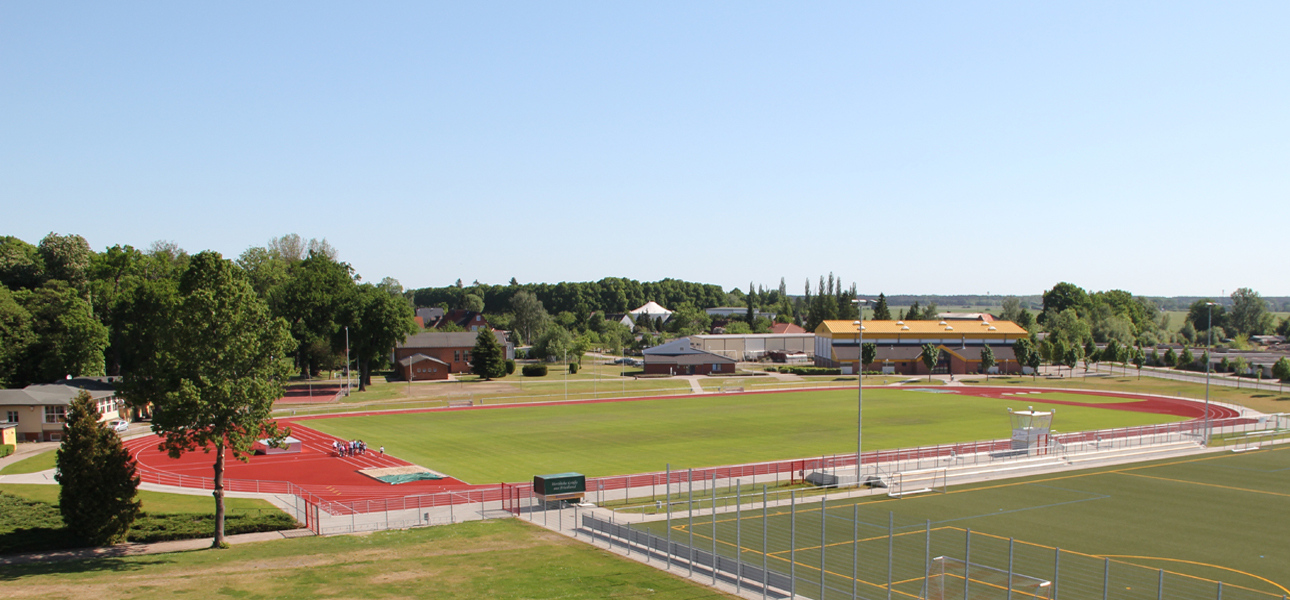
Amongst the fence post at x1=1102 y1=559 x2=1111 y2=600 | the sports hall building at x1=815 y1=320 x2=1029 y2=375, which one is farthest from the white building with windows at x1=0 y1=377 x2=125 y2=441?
the sports hall building at x1=815 y1=320 x2=1029 y2=375

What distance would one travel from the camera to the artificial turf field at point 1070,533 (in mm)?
23703

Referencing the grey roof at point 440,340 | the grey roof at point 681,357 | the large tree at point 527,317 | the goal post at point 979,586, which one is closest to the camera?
the goal post at point 979,586

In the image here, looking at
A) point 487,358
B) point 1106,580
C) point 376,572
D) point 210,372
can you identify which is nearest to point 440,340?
point 487,358

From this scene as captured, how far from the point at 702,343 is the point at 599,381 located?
40.7 meters

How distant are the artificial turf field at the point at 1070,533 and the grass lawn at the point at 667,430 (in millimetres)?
13785

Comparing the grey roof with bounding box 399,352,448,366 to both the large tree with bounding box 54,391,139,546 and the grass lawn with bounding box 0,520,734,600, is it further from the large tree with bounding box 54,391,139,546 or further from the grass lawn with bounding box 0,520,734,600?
the grass lawn with bounding box 0,520,734,600

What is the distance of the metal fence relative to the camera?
2148cm

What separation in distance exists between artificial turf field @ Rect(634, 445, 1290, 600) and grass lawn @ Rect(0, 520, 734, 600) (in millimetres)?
4351

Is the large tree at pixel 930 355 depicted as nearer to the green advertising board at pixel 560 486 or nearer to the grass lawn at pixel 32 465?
the green advertising board at pixel 560 486

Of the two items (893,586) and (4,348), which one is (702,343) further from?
(893,586)

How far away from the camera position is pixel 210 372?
29.7 metres

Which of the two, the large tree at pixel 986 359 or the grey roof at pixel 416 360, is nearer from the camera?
the grey roof at pixel 416 360

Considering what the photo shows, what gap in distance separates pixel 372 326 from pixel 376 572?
68.6m

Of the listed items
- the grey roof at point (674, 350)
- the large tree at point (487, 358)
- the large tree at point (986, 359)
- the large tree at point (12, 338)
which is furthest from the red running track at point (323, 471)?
the grey roof at point (674, 350)
